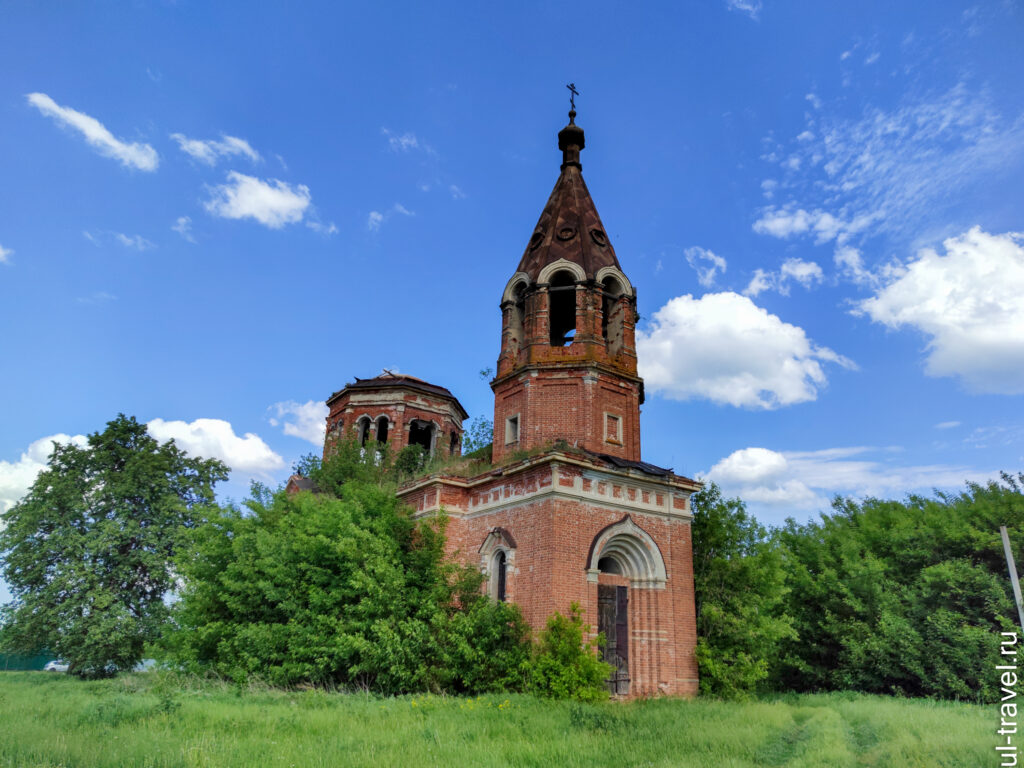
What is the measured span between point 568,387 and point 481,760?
11073 millimetres

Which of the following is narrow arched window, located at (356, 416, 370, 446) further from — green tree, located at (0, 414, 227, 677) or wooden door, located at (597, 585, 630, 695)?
wooden door, located at (597, 585, 630, 695)

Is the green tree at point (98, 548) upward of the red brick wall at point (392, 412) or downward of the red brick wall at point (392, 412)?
downward

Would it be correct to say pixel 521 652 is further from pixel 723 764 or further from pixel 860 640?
pixel 860 640

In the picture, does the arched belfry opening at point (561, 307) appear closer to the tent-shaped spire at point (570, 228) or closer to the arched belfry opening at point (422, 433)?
the tent-shaped spire at point (570, 228)

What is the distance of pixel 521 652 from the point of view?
14.3 meters

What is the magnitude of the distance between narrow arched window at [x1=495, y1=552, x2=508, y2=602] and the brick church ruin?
0.03 meters

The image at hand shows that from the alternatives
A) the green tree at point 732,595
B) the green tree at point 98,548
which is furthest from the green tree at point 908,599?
the green tree at point 98,548

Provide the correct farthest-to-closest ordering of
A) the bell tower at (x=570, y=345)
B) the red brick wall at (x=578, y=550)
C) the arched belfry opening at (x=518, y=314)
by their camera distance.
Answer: the arched belfry opening at (x=518, y=314) → the bell tower at (x=570, y=345) → the red brick wall at (x=578, y=550)

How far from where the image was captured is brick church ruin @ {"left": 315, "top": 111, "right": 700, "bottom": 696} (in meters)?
15.4

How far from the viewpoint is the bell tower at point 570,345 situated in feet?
59.3

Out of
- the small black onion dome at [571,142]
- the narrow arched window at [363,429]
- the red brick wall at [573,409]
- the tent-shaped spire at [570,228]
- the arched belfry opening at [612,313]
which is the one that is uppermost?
the small black onion dome at [571,142]

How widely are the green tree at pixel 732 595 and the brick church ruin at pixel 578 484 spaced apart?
2.40 feet

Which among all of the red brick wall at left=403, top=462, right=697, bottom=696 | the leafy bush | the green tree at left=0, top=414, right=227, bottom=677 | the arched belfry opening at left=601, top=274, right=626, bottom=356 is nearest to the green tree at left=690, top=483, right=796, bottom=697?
the red brick wall at left=403, top=462, right=697, bottom=696

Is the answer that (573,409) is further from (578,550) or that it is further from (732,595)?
(732,595)
